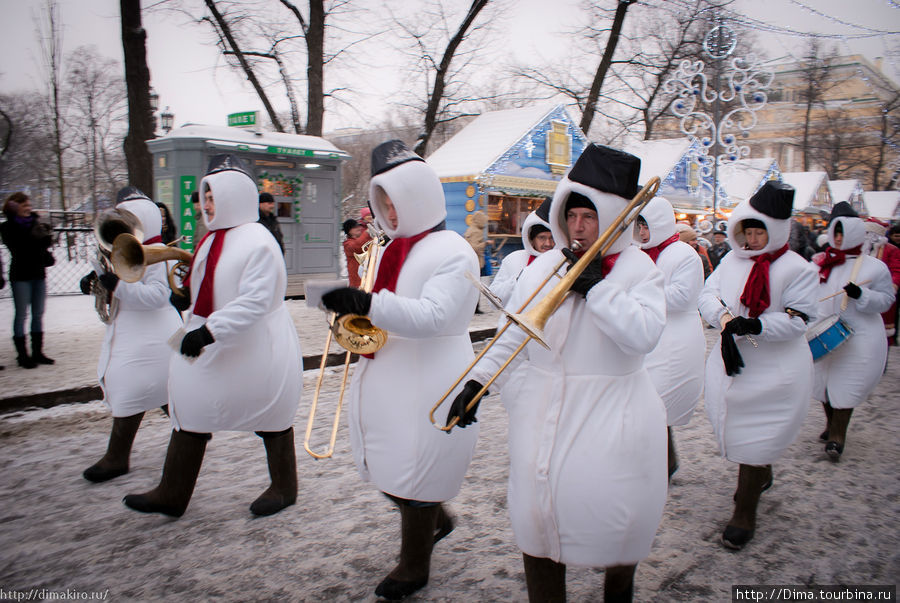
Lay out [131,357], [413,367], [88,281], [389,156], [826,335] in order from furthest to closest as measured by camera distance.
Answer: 1. [826,335]
2. [88,281]
3. [131,357]
4. [389,156]
5. [413,367]

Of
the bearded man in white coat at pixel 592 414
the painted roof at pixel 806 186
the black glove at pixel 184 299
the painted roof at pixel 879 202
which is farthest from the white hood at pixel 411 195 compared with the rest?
the painted roof at pixel 879 202

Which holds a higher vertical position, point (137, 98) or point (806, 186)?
point (137, 98)

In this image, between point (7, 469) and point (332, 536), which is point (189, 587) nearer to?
point (332, 536)

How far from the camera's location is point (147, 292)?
4184mm

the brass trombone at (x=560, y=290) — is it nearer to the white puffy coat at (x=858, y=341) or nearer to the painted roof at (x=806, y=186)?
the white puffy coat at (x=858, y=341)

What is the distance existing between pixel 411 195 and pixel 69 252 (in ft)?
54.7

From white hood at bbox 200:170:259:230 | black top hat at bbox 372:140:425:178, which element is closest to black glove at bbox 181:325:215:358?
white hood at bbox 200:170:259:230

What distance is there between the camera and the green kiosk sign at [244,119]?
1340cm

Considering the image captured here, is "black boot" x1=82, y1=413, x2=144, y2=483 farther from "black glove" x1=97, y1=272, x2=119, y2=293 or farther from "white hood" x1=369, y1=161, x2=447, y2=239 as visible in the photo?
"white hood" x1=369, y1=161, x2=447, y2=239

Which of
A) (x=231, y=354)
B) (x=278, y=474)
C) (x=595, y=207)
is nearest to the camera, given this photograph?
(x=595, y=207)

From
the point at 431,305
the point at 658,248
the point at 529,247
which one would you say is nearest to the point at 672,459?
the point at 658,248

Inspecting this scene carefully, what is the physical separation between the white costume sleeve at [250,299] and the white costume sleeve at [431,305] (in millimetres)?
1014

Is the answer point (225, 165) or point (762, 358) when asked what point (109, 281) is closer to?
point (225, 165)

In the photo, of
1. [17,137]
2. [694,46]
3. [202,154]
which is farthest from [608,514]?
[17,137]
